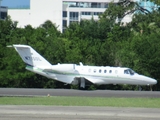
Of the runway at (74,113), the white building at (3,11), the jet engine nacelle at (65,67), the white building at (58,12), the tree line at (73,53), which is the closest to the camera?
the runway at (74,113)

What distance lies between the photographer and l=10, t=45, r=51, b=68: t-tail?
144ft

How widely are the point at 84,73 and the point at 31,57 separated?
4399 mm

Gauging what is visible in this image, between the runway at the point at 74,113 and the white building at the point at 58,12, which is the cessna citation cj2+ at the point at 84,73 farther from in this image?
the white building at the point at 58,12

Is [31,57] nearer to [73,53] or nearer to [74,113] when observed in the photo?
Result: [73,53]

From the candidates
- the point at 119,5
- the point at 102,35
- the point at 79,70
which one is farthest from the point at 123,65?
the point at 119,5

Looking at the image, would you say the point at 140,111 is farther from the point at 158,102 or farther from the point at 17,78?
the point at 17,78

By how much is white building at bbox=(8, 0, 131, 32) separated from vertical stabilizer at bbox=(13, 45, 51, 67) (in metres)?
76.7

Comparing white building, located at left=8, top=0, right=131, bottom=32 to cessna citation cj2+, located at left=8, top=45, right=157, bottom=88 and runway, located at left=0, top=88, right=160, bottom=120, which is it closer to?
cessna citation cj2+, located at left=8, top=45, right=157, bottom=88

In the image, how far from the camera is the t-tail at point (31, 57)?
4378cm

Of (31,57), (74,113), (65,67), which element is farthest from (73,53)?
(74,113)

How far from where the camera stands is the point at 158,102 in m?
28.3

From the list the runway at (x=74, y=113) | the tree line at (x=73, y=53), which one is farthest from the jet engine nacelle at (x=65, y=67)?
the runway at (x=74, y=113)

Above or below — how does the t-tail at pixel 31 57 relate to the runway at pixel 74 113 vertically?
above

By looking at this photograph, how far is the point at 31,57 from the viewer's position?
144 feet
